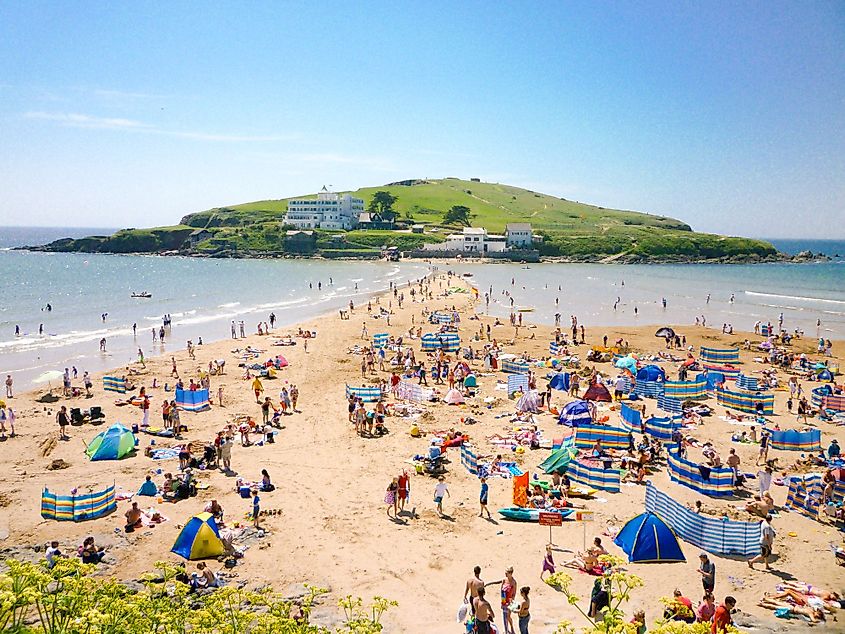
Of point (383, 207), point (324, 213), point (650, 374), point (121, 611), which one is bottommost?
point (650, 374)

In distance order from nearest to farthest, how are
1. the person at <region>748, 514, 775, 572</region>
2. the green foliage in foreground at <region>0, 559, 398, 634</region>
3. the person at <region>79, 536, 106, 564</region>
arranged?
the green foliage in foreground at <region>0, 559, 398, 634</region>, the person at <region>79, 536, 106, 564</region>, the person at <region>748, 514, 775, 572</region>

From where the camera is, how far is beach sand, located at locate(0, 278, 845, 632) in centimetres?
1107

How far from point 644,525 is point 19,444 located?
1804 cm

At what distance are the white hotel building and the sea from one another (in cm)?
3828

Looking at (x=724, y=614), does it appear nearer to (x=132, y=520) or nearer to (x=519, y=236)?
(x=132, y=520)

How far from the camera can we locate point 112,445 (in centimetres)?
1741

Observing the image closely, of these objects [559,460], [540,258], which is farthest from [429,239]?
[559,460]

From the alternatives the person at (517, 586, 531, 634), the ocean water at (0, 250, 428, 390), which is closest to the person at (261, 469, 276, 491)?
the person at (517, 586, 531, 634)

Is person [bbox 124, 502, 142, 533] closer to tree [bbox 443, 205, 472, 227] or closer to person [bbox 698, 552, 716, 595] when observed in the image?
person [bbox 698, 552, 716, 595]

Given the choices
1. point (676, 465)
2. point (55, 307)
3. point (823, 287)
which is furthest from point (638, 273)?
point (676, 465)

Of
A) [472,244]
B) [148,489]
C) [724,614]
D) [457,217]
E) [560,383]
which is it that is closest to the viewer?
[724,614]

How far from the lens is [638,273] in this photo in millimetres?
96375

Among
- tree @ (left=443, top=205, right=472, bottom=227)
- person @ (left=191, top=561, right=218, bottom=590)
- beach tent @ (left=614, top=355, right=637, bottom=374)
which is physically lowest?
person @ (left=191, top=561, right=218, bottom=590)

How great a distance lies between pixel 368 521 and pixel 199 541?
141 inches
